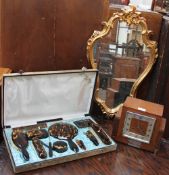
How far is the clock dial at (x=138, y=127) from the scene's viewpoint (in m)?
1.09

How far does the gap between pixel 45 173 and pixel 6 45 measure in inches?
21.4

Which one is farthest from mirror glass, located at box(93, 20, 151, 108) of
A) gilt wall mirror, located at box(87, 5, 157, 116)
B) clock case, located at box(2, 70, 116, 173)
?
clock case, located at box(2, 70, 116, 173)

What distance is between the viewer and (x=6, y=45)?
44.3 inches

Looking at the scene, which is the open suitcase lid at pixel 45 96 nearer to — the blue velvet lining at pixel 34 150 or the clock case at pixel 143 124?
the blue velvet lining at pixel 34 150

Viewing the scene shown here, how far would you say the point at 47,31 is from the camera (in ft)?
3.74

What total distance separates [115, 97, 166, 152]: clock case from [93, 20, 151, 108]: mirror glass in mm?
172

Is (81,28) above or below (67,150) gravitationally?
above

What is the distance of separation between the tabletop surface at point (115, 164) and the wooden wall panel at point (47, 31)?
0.38 m

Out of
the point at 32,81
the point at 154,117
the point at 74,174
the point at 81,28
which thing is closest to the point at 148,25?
the point at 81,28

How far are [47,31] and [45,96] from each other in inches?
10.8

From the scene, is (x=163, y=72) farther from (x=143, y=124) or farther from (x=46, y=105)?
(x=46, y=105)

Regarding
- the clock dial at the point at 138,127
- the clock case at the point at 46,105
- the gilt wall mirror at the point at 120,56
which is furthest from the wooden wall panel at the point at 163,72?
the clock case at the point at 46,105

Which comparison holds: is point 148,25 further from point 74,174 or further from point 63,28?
point 74,174

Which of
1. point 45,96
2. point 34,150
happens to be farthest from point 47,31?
point 34,150
